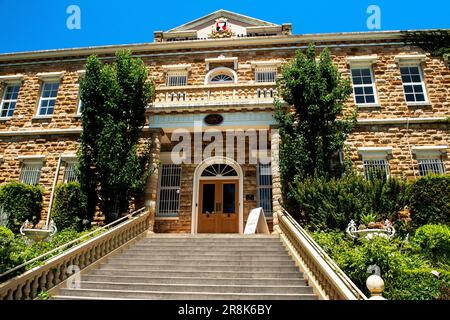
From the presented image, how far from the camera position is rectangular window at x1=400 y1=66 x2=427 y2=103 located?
14.0 metres

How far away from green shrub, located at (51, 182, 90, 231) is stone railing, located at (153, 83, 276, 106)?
479cm

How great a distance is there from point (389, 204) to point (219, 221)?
6.68 m

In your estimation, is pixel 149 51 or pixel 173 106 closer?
pixel 173 106

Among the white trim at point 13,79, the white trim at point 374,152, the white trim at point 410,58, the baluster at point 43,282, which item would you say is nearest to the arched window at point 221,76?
the white trim at point 374,152

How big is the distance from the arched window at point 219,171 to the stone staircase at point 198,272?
4.51 m

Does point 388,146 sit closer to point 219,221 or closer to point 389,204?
point 389,204

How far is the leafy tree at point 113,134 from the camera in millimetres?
11445

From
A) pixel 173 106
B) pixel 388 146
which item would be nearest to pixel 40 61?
pixel 173 106

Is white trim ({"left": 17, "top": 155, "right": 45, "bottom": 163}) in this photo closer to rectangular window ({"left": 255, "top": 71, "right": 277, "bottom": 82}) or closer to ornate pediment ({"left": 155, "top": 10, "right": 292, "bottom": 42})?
ornate pediment ({"left": 155, "top": 10, "right": 292, "bottom": 42})

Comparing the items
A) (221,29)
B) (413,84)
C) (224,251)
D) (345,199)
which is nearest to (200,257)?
(224,251)

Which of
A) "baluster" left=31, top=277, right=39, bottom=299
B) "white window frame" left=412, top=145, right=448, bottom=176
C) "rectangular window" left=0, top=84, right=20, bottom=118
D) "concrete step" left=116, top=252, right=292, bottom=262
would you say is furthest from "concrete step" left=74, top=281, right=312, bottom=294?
"rectangular window" left=0, top=84, right=20, bottom=118

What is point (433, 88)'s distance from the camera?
45.4 feet
